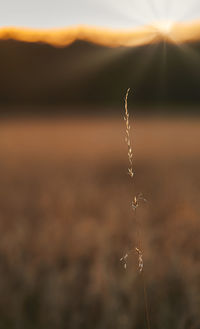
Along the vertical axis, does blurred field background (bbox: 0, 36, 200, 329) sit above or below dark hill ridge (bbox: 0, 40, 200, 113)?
below

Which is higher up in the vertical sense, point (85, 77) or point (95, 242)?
point (85, 77)

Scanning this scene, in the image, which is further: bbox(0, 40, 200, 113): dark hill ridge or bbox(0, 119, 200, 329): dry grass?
bbox(0, 40, 200, 113): dark hill ridge

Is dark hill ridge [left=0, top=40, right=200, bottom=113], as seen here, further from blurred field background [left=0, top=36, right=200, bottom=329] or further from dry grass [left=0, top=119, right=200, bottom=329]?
dry grass [left=0, top=119, right=200, bottom=329]

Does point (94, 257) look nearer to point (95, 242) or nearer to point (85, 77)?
point (95, 242)

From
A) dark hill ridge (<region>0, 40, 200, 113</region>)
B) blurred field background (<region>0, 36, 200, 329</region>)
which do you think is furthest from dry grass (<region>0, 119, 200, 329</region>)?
dark hill ridge (<region>0, 40, 200, 113</region>)

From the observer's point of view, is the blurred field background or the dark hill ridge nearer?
the blurred field background

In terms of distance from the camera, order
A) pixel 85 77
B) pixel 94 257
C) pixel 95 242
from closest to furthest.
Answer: pixel 94 257 → pixel 95 242 → pixel 85 77

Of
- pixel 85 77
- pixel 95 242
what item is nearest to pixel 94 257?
pixel 95 242

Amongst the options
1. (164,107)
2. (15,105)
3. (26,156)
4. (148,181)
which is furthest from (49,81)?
(148,181)

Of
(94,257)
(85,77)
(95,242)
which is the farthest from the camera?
(85,77)
